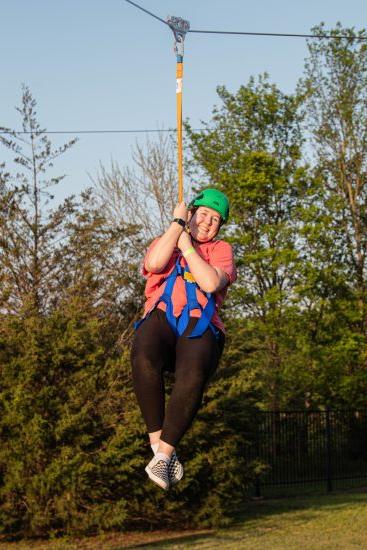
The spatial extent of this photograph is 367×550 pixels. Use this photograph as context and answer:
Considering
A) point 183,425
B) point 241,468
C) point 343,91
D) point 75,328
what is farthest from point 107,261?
point 343,91

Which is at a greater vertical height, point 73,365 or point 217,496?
point 73,365

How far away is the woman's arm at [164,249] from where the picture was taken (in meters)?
4.09

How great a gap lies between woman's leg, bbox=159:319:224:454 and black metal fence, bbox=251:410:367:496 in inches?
504

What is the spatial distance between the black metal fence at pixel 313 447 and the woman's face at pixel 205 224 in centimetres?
1272

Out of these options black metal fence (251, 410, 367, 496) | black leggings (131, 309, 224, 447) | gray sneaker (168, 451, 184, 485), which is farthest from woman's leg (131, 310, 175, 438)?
black metal fence (251, 410, 367, 496)

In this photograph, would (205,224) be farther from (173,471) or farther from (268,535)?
(268,535)

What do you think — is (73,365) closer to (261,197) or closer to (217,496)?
(217,496)

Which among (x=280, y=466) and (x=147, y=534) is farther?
(x=280, y=466)

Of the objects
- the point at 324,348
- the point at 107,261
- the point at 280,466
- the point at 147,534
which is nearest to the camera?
the point at 147,534

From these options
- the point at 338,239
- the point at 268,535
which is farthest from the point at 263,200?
the point at 268,535

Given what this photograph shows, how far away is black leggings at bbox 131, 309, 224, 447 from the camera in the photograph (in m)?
4.06

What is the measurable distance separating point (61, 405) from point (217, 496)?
3013 millimetres

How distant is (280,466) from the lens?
718 inches

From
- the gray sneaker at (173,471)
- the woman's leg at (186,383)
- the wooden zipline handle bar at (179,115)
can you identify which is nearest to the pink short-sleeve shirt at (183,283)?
the woman's leg at (186,383)
